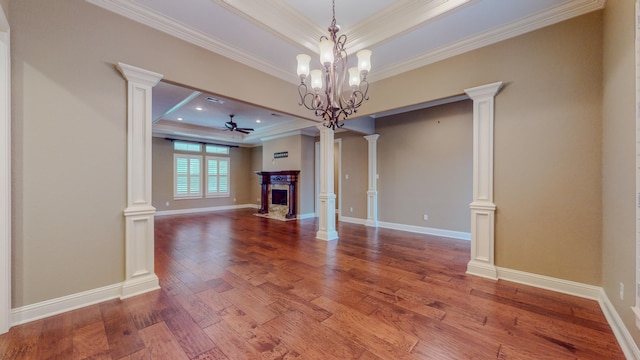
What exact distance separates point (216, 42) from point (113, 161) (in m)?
1.79

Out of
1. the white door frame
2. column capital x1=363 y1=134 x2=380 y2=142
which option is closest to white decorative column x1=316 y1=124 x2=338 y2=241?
column capital x1=363 y1=134 x2=380 y2=142

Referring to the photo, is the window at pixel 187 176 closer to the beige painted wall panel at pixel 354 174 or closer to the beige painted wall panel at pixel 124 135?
the beige painted wall panel at pixel 354 174

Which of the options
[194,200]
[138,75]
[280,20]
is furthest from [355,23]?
[194,200]

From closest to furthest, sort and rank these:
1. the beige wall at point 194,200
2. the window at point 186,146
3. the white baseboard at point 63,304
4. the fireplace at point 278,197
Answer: the white baseboard at point 63,304 < the fireplace at point 278,197 < the beige wall at point 194,200 < the window at point 186,146

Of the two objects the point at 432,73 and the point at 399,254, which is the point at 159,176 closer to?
the point at 399,254

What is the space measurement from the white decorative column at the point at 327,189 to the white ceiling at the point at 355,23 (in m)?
1.61

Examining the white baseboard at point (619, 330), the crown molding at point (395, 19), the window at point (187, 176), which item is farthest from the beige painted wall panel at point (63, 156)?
the window at point (187, 176)

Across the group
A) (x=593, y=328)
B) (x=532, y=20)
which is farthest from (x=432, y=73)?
(x=593, y=328)

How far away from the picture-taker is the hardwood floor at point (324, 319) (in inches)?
63.1

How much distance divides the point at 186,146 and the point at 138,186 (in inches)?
263

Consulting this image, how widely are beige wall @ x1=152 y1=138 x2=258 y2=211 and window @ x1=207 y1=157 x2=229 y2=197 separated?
0.65 feet

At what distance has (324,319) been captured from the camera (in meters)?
1.96

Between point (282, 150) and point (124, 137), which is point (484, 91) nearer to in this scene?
point (124, 137)

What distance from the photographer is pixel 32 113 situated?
75.7 inches
